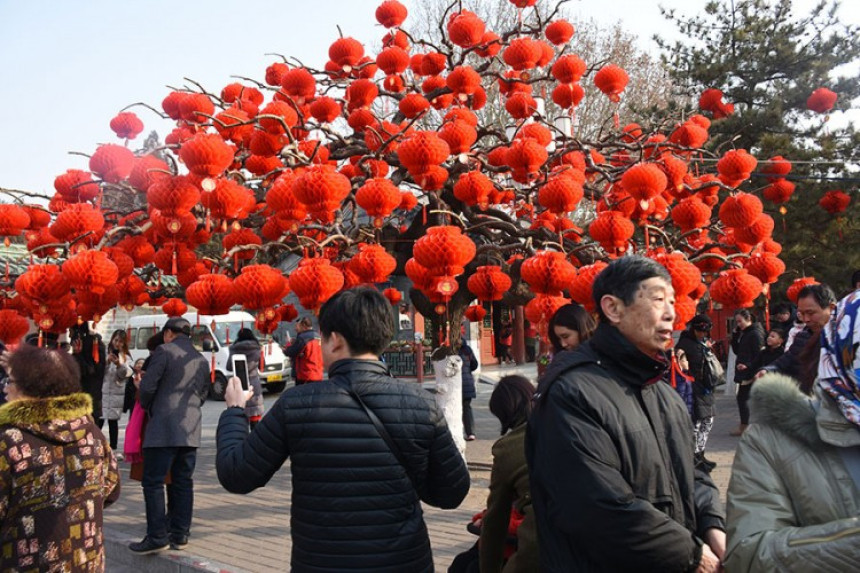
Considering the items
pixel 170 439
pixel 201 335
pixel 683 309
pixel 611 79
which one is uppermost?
pixel 611 79

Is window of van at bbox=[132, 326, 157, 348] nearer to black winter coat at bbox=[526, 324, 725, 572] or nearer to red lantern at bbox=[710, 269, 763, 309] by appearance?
red lantern at bbox=[710, 269, 763, 309]

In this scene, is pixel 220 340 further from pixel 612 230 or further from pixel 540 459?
pixel 540 459

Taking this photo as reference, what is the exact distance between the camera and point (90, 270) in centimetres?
509

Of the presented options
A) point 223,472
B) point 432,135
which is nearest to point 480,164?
point 432,135

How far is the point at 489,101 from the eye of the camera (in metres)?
18.4

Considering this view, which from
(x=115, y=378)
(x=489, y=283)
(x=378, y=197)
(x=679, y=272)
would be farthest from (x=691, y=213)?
(x=115, y=378)

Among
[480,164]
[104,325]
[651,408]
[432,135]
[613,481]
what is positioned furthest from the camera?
[104,325]

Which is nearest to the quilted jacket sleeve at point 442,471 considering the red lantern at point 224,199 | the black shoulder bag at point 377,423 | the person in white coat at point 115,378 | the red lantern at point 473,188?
the black shoulder bag at point 377,423

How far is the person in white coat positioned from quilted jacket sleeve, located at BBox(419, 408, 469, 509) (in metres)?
8.53

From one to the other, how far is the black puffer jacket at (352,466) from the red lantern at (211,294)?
9.23 feet

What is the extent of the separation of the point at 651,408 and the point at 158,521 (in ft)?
15.5

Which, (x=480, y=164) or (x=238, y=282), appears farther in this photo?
(x=480, y=164)

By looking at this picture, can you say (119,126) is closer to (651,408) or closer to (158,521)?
(158,521)

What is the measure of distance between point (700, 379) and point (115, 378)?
8015 mm
